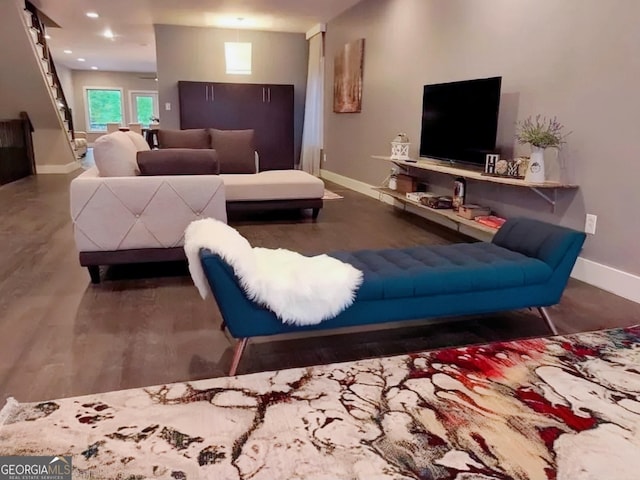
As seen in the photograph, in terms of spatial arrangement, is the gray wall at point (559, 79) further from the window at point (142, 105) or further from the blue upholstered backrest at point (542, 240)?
the window at point (142, 105)

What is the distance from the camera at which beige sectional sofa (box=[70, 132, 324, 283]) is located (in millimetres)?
3037

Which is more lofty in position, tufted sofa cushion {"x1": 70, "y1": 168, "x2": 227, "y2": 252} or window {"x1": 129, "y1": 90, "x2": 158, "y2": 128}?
window {"x1": 129, "y1": 90, "x2": 158, "y2": 128}

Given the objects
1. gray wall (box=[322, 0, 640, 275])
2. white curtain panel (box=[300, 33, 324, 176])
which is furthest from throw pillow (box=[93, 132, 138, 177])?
white curtain panel (box=[300, 33, 324, 176])

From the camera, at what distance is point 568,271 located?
2500 mm

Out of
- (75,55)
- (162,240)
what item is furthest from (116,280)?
(75,55)

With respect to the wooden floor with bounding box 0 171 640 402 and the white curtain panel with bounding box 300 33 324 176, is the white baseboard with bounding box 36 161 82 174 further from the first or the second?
the wooden floor with bounding box 0 171 640 402

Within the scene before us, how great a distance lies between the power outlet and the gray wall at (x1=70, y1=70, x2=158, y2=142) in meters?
16.1

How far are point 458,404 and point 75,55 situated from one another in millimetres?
13726

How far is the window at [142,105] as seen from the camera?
16.8m

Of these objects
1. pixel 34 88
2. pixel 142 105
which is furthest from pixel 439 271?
pixel 142 105

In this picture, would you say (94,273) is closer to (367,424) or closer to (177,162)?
(177,162)

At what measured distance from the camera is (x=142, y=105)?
17.0m

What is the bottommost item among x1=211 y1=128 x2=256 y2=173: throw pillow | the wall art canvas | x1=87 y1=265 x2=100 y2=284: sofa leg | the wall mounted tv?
x1=87 y1=265 x2=100 y2=284: sofa leg

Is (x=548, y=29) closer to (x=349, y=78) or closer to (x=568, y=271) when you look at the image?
(x=568, y=271)
